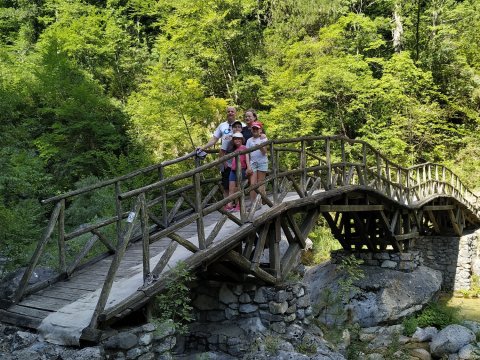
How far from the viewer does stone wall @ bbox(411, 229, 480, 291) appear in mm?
18594

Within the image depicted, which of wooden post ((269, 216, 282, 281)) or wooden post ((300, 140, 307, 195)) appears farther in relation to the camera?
wooden post ((300, 140, 307, 195))

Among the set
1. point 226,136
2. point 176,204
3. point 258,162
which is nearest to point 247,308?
point 176,204

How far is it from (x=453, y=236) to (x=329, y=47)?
33.8 ft

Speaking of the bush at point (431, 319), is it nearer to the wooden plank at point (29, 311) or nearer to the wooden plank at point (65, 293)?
the wooden plank at point (65, 293)

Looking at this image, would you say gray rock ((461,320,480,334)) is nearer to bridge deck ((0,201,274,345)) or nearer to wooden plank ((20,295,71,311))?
bridge deck ((0,201,274,345))

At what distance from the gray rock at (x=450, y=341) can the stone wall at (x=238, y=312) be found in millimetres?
4090

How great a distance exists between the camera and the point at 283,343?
22.7 ft

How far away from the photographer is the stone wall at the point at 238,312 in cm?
741

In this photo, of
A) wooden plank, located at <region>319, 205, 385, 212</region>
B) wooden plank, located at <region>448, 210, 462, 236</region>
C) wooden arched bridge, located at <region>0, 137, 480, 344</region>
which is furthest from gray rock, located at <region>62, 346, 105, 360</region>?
wooden plank, located at <region>448, 210, 462, 236</region>

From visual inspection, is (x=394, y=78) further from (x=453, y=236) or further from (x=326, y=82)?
(x=453, y=236)

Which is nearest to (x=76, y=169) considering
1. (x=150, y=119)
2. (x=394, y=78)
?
(x=150, y=119)

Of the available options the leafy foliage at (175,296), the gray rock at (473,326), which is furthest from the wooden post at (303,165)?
the gray rock at (473,326)

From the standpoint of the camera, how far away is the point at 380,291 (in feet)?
41.9

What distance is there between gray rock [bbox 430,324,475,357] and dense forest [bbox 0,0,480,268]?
31.1 feet
